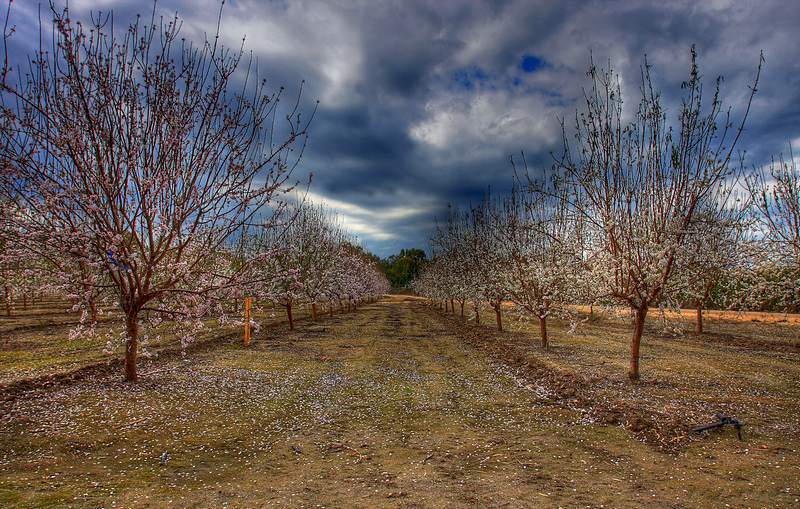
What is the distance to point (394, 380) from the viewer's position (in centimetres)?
984

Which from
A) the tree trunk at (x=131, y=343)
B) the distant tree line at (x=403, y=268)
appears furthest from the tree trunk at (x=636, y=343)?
the distant tree line at (x=403, y=268)

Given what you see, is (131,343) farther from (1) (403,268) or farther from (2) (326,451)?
(1) (403,268)

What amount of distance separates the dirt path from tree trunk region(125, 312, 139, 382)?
40cm

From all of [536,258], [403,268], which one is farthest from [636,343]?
[403,268]

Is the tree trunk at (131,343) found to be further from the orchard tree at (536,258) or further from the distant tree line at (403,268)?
the distant tree line at (403,268)

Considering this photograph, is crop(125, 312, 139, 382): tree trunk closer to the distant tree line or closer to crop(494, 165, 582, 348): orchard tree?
crop(494, 165, 582, 348): orchard tree

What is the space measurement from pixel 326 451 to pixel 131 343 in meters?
5.87

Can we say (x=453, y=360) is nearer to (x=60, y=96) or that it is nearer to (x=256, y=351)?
(x=256, y=351)

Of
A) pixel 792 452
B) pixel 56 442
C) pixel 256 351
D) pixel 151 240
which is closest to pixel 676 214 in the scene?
pixel 792 452

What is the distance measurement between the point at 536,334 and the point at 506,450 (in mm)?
14381

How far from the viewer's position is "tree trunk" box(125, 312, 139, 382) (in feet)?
25.7

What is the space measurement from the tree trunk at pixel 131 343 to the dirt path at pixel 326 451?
0.40 meters

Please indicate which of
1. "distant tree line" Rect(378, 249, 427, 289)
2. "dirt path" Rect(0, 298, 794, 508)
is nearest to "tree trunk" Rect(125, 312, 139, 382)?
"dirt path" Rect(0, 298, 794, 508)

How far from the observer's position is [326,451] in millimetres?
5562
